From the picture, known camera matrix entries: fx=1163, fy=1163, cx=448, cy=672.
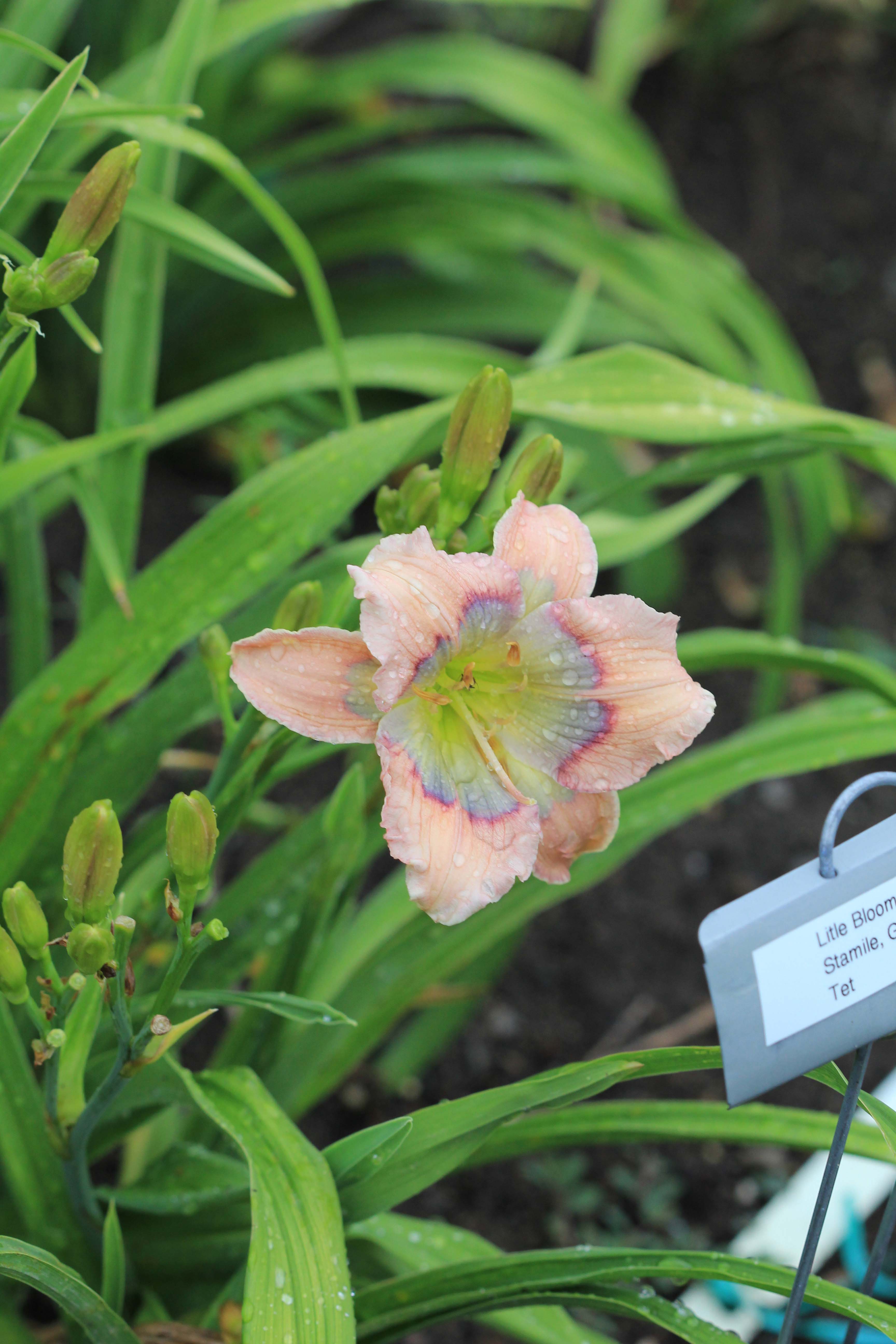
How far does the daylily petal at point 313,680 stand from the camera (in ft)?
2.10

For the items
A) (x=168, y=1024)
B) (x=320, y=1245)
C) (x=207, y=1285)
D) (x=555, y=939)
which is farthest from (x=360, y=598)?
(x=555, y=939)

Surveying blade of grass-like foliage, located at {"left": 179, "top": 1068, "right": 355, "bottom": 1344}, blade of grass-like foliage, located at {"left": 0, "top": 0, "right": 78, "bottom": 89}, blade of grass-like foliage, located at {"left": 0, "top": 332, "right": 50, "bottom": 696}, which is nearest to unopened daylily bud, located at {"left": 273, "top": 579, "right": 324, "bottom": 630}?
blade of grass-like foliage, located at {"left": 179, "top": 1068, "right": 355, "bottom": 1344}

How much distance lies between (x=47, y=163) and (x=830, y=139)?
6.69ft

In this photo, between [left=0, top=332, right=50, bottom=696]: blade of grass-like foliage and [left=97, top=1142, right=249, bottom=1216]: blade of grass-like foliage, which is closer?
[left=97, top=1142, right=249, bottom=1216]: blade of grass-like foliage

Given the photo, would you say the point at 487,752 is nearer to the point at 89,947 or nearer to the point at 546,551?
the point at 546,551

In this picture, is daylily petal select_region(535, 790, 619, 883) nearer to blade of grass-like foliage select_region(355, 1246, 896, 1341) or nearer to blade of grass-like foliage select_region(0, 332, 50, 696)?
blade of grass-like foliage select_region(355, 1246, 896, 1341)

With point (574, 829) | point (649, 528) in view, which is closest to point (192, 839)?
point (574, 829)

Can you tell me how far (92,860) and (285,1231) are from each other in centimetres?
27

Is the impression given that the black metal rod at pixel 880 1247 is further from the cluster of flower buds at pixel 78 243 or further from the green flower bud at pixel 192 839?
the cluster of flower buds at pixel 78 243

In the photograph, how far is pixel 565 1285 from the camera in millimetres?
781

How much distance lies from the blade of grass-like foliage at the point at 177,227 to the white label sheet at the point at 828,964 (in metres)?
0.67

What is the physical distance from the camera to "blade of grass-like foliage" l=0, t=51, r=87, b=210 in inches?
30.2

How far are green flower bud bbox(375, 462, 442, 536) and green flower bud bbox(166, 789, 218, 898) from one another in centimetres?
24

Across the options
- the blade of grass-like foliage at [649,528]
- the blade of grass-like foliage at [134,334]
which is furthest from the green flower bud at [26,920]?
the blade of grass-like foliage at [649,528]
